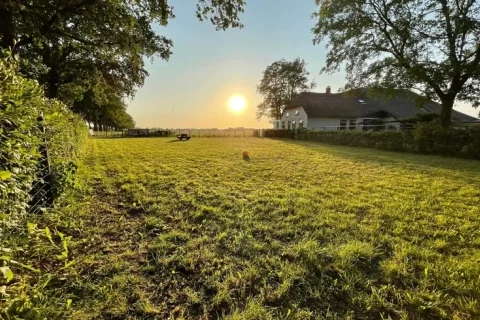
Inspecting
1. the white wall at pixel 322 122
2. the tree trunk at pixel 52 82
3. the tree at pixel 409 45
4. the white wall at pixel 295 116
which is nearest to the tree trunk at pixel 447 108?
the tree at pixel 409 45

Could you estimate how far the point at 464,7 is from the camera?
11.5 meters

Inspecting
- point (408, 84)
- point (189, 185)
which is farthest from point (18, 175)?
point (408, 84)

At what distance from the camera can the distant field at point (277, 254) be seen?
172 centimetres

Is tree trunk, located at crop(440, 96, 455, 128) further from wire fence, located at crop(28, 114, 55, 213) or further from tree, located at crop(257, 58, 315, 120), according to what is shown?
tree, located at crop(257, 58, 315, 120)

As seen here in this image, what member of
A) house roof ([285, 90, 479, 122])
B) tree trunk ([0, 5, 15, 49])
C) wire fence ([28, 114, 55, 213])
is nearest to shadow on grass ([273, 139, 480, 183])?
wire fence ([28, 114, 55, 213])

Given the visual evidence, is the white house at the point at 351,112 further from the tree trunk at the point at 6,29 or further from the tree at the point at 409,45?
the tree trunk at the point at 6,29

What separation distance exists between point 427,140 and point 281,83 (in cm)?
2785

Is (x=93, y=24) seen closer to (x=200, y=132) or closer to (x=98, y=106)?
(x=200, y=132)

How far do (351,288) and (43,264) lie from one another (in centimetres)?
266

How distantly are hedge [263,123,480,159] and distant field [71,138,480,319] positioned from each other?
24.8 ft

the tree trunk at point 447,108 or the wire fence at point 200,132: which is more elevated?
the tree trunk at point 447,108

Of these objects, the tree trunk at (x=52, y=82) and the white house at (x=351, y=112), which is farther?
the white house at (x=351, y=112)

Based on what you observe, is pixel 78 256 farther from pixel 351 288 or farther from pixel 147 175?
pixel 147 175

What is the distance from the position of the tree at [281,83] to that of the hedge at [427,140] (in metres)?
22.2
